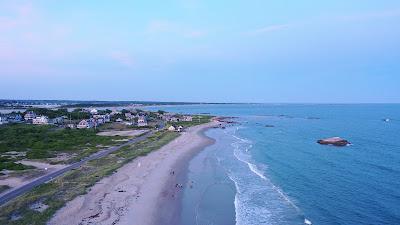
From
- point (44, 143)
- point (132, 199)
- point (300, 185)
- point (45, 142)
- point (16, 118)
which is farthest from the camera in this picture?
point (16, 118)

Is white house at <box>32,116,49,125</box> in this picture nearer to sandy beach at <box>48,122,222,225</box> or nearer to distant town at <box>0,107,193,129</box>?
distant town at <box>0,107,193,129</box>

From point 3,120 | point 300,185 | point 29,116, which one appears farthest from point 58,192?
point 29,116

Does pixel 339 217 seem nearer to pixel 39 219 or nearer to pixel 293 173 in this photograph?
pixel 293 173

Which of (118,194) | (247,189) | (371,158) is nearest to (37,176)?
(118,194)

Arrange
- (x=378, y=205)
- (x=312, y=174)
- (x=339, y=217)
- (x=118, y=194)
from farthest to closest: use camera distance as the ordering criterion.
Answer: (x=312, y=174), (x=118, y=194), (x=378, y=205), (x=339, y=217)

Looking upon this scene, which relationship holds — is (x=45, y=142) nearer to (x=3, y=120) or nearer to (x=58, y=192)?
(x=58, y=192)

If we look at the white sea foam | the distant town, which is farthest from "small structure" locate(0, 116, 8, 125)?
the white sea foam
